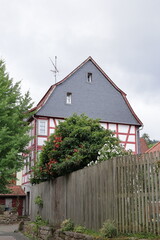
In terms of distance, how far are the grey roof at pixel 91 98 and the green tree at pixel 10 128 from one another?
28.9 ft

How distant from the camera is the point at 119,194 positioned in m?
8.01

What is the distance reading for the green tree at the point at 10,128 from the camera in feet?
63.1

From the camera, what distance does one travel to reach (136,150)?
32.2 meters

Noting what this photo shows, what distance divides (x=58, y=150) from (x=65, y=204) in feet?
6.70

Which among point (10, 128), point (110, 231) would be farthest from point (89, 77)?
point (110, 231)

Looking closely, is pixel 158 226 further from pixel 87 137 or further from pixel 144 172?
pixel 87 137

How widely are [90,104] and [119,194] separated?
25215mm

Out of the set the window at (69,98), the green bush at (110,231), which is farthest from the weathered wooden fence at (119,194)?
the window at (69,98)

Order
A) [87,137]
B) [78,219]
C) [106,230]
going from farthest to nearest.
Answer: [87,137] → [78,219] → [106,230]

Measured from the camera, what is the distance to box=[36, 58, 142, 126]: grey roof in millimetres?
31797

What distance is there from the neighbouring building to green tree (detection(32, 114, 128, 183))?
17.5 meters

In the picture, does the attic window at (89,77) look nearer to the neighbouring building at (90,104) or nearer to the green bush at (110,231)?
the neighbouring building at (90,104)

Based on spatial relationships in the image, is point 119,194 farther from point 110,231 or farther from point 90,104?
point 90,104

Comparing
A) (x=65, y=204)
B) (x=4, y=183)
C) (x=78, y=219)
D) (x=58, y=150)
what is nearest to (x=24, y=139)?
(x=4, y=183)
